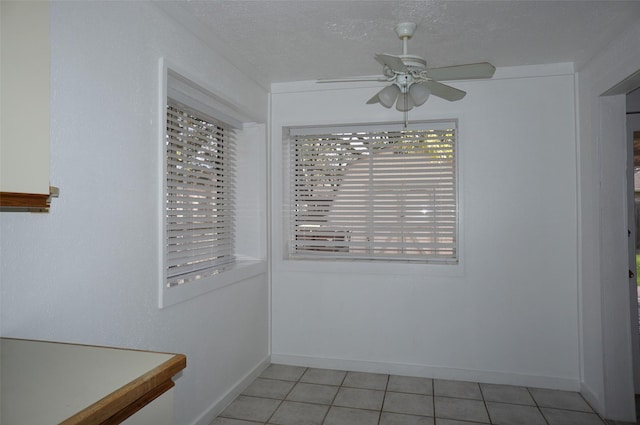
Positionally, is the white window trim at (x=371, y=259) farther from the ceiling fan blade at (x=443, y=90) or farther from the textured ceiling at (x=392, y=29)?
the ceiling fan blade at (x=443, y=90)

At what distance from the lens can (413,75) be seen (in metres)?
2.36

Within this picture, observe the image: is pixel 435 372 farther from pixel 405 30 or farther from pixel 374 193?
pixel 405 30

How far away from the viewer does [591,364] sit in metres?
3.22

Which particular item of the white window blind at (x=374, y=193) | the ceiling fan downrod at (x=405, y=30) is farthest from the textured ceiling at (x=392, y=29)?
the white window blind at (x=374, y=193)

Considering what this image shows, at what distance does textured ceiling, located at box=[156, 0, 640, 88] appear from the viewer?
2.41 m

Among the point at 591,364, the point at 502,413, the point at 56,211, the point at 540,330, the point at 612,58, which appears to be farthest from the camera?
the point at 540,330

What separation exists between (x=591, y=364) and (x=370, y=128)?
2.57 metres

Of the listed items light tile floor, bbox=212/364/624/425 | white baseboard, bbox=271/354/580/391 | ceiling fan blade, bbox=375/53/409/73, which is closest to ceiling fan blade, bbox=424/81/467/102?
ceiling fan blade, bbox=375/53/409/73

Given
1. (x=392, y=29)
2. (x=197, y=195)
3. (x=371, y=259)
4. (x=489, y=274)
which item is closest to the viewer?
(x=392, y=29)

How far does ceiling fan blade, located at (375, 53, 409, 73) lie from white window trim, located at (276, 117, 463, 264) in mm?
1525

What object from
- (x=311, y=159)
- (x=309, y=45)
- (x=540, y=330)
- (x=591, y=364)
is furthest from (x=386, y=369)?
(x=309, y=45)

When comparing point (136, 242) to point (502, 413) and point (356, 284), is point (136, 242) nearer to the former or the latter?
point (356, 284)

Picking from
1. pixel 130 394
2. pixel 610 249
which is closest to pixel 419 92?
pixel 610 249

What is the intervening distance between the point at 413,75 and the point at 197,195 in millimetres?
1731
